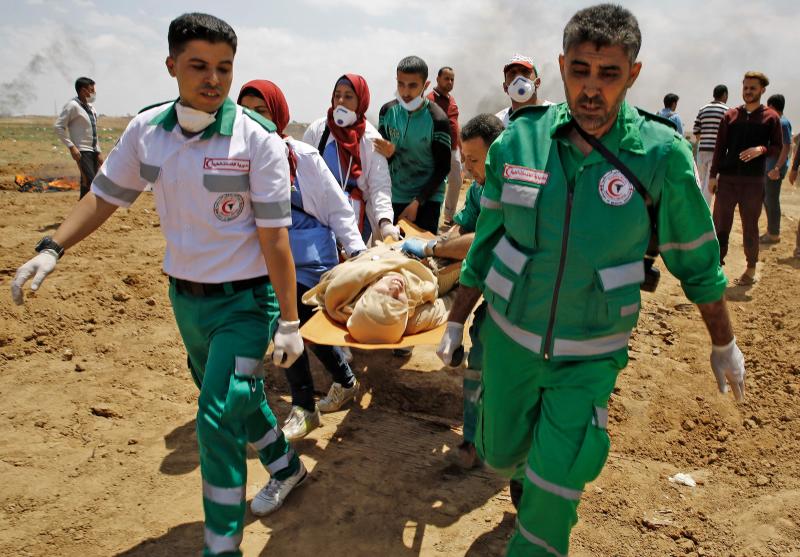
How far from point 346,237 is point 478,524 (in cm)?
172

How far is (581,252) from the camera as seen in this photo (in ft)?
7.45

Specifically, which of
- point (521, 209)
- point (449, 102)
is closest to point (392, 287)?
point (521, 209)

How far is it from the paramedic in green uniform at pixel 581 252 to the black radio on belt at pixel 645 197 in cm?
2

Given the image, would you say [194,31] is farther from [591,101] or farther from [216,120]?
[591,101]

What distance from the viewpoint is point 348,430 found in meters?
4.27

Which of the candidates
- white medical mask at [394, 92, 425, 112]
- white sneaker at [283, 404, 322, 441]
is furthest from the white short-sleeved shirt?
white medical mask at [394, 92, 425, 112]

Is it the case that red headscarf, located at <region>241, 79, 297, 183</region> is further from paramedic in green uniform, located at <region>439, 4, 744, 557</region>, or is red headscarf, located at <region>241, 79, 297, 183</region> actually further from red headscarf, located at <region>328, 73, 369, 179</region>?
paramedic in green uniform, located at <region>439, 4, 744, 557</region>

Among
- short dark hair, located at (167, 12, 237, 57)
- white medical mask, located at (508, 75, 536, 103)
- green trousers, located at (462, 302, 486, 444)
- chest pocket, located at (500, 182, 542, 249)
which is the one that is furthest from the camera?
white medical mask, located at (508, 75, 536, 103)

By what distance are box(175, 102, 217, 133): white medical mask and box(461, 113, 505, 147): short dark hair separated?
4.74 ft

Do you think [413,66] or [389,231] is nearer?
[389,231]

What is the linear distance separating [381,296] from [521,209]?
1448 millimetres

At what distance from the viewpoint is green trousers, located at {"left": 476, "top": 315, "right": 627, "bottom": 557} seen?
2.29 metres

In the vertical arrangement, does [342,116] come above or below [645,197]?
above

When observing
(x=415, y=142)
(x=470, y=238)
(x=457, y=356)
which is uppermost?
(x=415, y=142)
